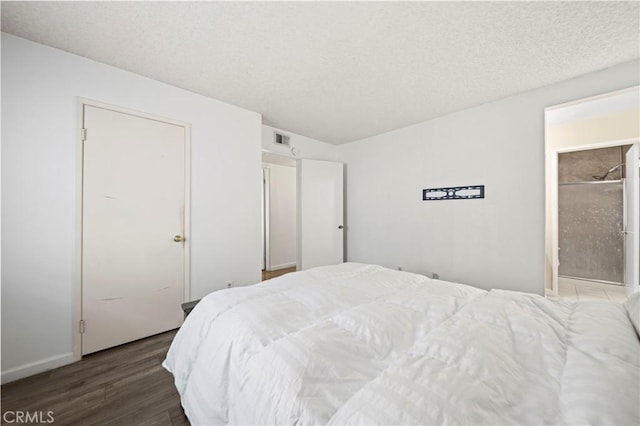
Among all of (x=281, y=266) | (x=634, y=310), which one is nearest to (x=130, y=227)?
(x=281, y=266)

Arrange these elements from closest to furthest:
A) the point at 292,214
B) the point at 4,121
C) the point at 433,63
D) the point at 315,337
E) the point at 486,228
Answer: the point at 315,337
the point at 4,121
the point at 433,63
the point at 486,228
the point at 292,214

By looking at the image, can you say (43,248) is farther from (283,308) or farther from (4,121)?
(283,308)

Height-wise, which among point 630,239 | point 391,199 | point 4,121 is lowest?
point 630,239

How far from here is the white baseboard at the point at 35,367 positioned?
1690mm

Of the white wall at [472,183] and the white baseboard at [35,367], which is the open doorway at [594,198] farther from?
the white baseboard at [35,367]

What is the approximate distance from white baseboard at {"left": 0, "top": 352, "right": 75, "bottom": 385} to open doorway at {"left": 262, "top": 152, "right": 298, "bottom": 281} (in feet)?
9.10

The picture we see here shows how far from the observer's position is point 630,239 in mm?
3113

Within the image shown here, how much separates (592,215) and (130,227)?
21.9 ft

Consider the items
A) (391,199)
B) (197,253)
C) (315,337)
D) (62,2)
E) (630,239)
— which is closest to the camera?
A: (315,337)

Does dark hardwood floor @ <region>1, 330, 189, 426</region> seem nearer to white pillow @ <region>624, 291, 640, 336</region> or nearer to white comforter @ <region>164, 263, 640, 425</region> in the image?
white comforter @ <region>164, 263, 640, 425</region>

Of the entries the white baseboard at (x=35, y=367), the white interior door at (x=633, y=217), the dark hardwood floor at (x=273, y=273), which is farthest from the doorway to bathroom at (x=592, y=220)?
the white baseboard at (x=35, y=367)

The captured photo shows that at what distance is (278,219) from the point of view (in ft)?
16.8

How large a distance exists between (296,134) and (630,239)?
4792 millimetres

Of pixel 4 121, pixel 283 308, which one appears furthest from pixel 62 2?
pixel 283 308
